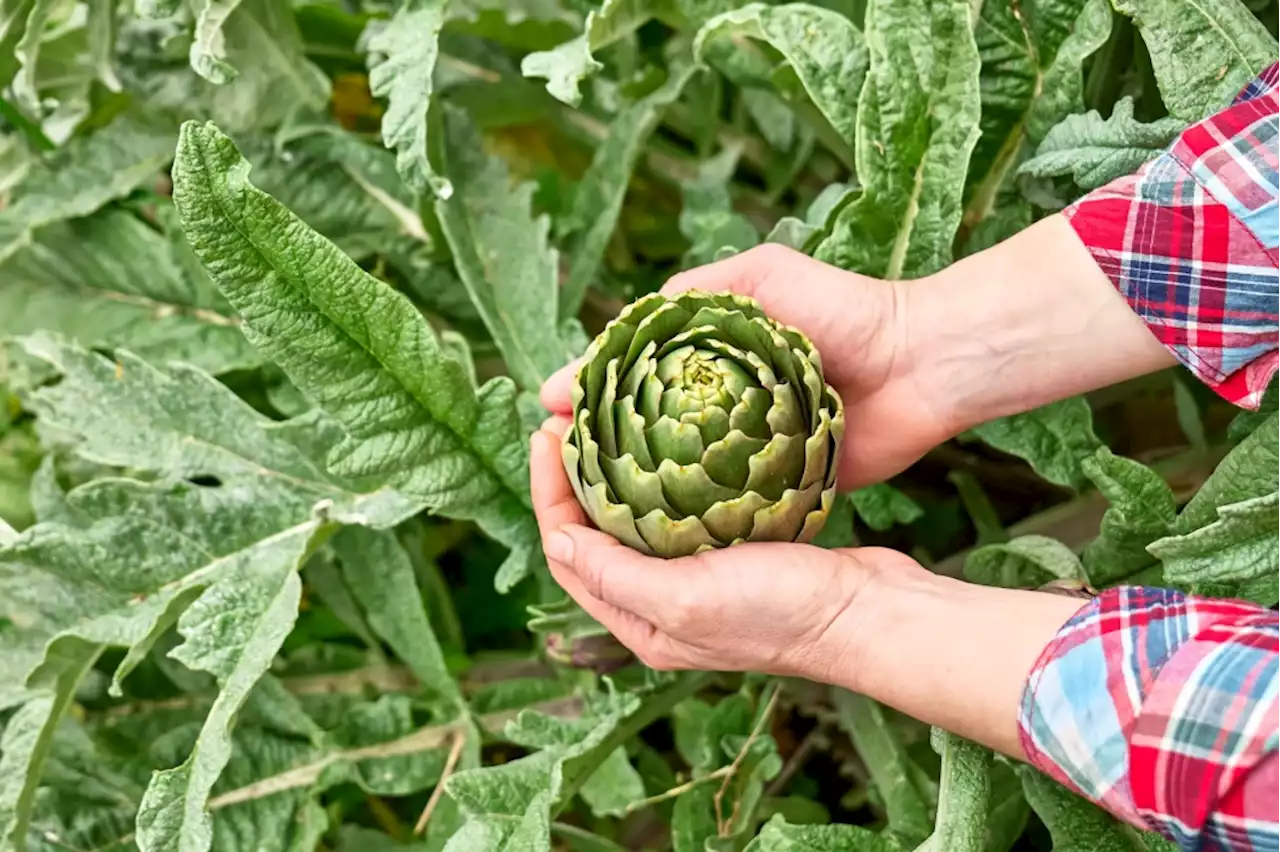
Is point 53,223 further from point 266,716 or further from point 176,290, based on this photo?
point 266,716

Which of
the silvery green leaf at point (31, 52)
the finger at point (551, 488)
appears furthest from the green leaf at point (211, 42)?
the finger at point (551, 488)

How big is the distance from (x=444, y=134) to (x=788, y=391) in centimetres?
44

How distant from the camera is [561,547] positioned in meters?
0.64

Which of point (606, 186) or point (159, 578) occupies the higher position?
point (606, 186)

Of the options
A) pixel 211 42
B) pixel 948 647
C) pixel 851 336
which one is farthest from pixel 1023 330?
pixel 211 42

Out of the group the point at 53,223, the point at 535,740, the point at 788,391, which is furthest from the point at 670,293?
the point at 53,223

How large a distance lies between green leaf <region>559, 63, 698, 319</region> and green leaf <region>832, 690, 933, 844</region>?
1.24 feet

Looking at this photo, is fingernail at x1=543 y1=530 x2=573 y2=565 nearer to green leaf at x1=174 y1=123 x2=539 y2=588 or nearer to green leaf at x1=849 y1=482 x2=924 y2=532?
green leaf at x1=174 y1=123 x2=539 y2=588

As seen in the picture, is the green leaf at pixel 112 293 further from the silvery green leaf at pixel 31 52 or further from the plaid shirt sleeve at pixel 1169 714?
the plaid shirt sleeve at pixel 1169 714

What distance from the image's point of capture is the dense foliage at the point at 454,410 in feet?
2.19

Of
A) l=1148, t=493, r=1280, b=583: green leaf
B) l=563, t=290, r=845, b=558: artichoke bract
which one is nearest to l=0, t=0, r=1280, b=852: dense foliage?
l=1148, t=493, r=1280, b=583: green leaf

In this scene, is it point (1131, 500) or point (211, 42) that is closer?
point (1131, 500)

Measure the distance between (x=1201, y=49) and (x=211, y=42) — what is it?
633mm

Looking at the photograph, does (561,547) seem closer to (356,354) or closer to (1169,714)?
(356,354)
